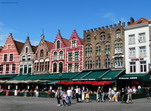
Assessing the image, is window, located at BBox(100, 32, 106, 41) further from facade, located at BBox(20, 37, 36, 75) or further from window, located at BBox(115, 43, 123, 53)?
facade, located at BBox(20, 37, 36, 75)

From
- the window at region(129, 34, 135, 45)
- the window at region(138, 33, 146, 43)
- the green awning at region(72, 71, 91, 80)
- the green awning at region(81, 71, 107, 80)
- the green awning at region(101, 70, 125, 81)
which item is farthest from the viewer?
the green awning at region(72, 71, 91, 80)

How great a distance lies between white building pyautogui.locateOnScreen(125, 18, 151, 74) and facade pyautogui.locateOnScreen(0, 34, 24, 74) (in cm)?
2601

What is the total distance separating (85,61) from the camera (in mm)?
39844

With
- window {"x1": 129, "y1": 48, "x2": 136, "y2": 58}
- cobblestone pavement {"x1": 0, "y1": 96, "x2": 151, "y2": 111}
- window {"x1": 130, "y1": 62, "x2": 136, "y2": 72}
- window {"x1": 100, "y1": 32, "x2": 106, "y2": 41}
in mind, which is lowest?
cobblestone pavement {"x1": 0, "y1": 96, "x2": 151, "y2": 111}

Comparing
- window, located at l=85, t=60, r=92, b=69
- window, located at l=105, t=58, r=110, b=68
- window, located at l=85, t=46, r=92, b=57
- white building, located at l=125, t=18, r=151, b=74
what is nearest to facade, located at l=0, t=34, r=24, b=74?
window, located at l=85, t=60, r=92, b=69

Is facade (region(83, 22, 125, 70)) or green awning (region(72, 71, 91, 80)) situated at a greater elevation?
facade (region(83, 22, 125, 70))

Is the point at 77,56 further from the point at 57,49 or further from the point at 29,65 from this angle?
the point at 29,65

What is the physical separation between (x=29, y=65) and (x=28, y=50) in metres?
3.50

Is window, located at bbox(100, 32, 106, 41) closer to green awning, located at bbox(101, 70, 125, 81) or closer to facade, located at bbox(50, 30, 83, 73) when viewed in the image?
facade, located at bbox(50, 30, 83, 73)

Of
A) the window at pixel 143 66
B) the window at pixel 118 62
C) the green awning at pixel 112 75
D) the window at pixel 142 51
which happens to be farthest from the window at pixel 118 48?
the window at pixel 143 66

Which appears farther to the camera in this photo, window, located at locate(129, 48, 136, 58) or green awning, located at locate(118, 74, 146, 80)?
window, located at locate(129, 48, 136, 58)

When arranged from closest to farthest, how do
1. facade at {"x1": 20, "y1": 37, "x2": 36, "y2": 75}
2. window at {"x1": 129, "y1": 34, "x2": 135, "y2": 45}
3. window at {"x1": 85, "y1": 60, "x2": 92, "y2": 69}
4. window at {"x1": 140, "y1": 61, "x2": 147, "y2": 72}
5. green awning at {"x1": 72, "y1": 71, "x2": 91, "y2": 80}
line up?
window at {"x1": 140, "y1": 61, "x2": 147, "y2": 72}, window at {"x1": 129, "y1": 34, "x2": 135, "y2": 45}, green awning at {"x1": 72, "y1": 71, "x2": 91, "y2": 80}, window at {"x1": 85, "y1": 60, "x2": 92, "y2": 69}, facade at {"x1": 20, "y1": 37, "x2": 36, "y2": 75}

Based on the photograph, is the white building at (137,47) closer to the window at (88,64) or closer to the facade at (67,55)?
the window at (88,64)

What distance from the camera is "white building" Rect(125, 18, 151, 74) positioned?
3322 cm
